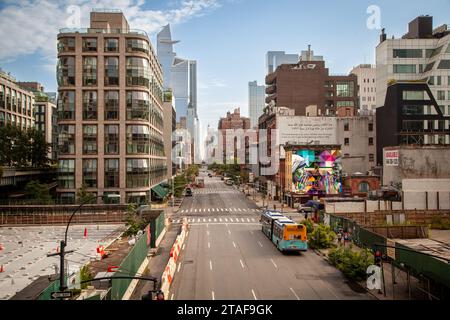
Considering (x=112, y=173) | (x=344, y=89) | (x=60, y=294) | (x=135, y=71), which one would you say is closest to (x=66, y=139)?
(x=112, y=173)

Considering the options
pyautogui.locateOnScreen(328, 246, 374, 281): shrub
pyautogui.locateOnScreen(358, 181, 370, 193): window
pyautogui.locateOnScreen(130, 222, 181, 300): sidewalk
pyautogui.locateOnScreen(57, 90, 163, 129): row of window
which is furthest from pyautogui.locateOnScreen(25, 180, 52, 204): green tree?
pyautogui.locateOnScreen(358, 181, 370, 193): window

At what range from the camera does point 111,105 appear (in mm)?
63344

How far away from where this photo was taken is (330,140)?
80.8m

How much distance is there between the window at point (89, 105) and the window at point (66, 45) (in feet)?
23.1

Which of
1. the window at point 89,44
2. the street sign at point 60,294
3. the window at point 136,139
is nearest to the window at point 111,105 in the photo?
the window at point 136,139

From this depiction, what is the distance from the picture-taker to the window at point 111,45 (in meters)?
62.5

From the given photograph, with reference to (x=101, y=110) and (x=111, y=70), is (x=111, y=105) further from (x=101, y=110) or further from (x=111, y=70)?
(x=111, y=70)

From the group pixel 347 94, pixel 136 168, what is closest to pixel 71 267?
pixel 136 168

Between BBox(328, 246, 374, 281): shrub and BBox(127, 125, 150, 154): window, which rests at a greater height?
BBox(127, 125, 150, 154): window

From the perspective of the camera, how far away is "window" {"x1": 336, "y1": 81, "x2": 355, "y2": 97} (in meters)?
112

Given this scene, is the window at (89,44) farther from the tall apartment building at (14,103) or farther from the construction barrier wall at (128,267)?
the construction barrier wall at (128,267)

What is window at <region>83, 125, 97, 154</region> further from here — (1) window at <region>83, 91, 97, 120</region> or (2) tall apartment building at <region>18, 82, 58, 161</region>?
(2) tall apartment building at <region>18, 82, 58, 161</region>
